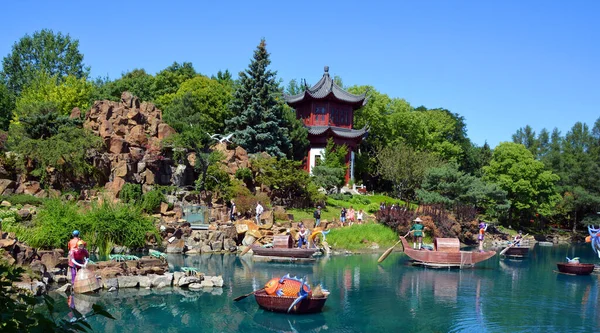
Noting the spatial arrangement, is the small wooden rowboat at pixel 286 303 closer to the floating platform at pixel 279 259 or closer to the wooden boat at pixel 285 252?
the wooden boat at pixel 285 252

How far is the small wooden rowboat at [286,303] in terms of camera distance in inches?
542

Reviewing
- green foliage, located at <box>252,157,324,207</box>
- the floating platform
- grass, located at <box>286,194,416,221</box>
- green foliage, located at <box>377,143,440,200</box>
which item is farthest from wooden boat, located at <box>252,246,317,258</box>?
green foliage, located at <box>377,143,440,200</box>

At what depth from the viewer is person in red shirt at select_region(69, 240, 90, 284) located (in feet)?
48.1

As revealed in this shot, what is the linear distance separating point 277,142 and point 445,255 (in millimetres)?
18305

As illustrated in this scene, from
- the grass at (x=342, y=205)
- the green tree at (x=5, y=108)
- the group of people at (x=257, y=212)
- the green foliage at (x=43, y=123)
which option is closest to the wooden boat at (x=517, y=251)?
the grass at (x=342, y=205)

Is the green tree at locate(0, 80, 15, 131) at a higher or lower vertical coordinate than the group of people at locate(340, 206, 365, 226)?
higher

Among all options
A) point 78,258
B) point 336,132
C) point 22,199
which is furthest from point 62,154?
point 336,132

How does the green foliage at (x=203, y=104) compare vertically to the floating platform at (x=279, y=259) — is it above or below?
above

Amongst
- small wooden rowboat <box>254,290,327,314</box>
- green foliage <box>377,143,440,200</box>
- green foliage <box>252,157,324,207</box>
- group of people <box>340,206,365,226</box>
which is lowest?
small wooden rowboat <box>254,290,327,314</box>

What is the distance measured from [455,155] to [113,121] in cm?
3225

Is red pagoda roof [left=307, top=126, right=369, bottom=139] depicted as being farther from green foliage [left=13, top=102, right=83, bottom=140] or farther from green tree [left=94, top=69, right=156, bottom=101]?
green foliage [left=13, top=102, right=83, bottom=140]

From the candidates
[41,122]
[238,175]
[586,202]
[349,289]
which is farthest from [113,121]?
[586,202]

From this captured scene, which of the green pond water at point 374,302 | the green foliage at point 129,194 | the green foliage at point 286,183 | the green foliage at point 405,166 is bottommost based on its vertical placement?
the green pond water at point 374,302

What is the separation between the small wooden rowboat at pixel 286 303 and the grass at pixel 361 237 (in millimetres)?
13846
